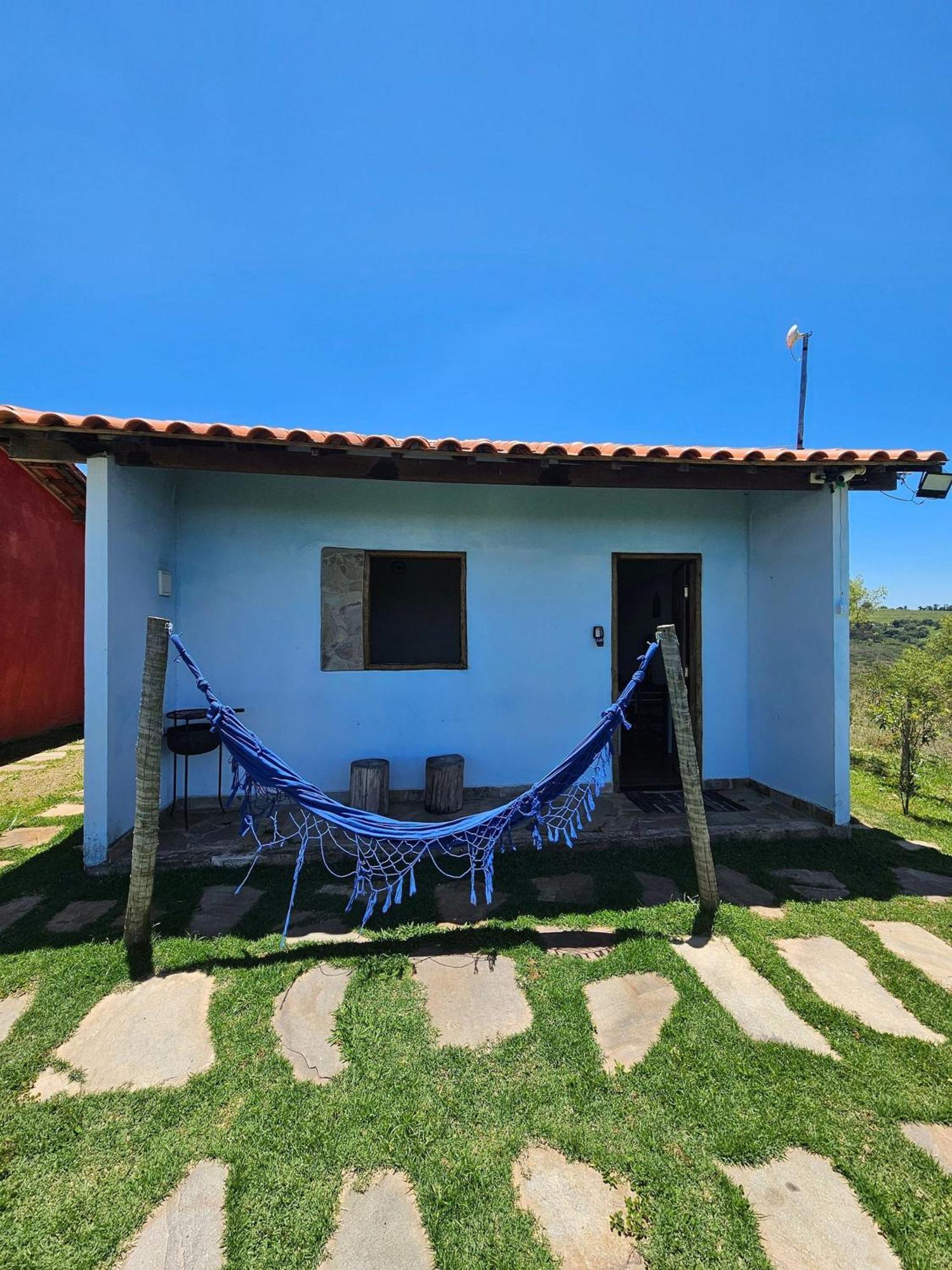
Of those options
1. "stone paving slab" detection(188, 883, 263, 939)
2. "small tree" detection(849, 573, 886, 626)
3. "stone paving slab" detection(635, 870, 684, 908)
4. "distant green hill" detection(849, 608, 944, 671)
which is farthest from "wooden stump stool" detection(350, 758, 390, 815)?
"small tree" detection(849, 573, 886, 626)

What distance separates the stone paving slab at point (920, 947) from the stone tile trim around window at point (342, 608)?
3.38 meters

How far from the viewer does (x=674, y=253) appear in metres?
5.38

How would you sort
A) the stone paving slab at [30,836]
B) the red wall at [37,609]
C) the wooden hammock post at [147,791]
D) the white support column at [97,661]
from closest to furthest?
1. the wooden hammock post at [147,791]
2. the white support column at [97,661]
3. the stone paving slab at [30,836]
4. the red wall at [37,609]

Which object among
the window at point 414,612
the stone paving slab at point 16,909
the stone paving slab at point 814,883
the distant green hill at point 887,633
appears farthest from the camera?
the distant green hill at point 887,633

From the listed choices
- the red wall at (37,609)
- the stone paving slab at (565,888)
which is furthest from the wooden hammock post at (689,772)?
the red wall at (37,609)

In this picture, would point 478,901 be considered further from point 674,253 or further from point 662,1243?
point 674,253

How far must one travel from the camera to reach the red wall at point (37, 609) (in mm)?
5984

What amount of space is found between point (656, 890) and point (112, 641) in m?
3.26

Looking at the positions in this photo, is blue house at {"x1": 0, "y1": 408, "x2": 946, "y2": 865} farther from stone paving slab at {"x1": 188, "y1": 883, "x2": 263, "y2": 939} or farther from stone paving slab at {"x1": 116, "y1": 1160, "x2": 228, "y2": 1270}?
stone paving slab at {"x1": 116, "y1": 1160, "x2": 228, "y2": 1270}

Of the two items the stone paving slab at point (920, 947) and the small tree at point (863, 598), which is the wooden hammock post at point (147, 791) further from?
the small tree at point (863, 598)

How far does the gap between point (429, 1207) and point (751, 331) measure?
7.42m

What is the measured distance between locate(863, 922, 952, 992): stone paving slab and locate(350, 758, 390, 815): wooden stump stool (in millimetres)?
2732

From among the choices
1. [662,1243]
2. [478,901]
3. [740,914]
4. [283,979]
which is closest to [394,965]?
[283,979]

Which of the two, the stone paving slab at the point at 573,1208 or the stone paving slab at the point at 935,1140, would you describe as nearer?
the stone paving slab at the point at 573,1208
